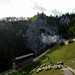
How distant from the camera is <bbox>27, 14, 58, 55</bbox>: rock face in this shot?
282 ft

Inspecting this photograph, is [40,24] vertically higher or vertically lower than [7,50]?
higher

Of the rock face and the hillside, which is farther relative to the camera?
the rock face

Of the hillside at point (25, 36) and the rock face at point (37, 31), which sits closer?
the hillside at point (25, 36)

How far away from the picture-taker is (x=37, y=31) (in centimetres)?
9400

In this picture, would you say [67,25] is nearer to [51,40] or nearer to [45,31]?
[45,31]

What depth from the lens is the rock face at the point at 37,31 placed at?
282ft

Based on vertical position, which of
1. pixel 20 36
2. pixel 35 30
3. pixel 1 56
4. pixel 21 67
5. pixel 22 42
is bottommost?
pixel 1 56

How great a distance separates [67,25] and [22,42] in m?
73.9

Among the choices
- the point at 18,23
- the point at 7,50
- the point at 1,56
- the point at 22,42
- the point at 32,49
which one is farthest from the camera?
the point at 18,23

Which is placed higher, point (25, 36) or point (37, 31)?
point (37, 31)

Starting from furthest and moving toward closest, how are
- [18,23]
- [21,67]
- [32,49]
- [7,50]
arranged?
[18,23], [32,49], [7,50], [21,67]

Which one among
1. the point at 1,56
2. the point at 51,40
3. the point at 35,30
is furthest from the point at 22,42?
the point at 51,40

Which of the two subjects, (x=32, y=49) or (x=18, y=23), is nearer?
(x=32, y=49)

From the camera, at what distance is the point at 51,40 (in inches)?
3223
